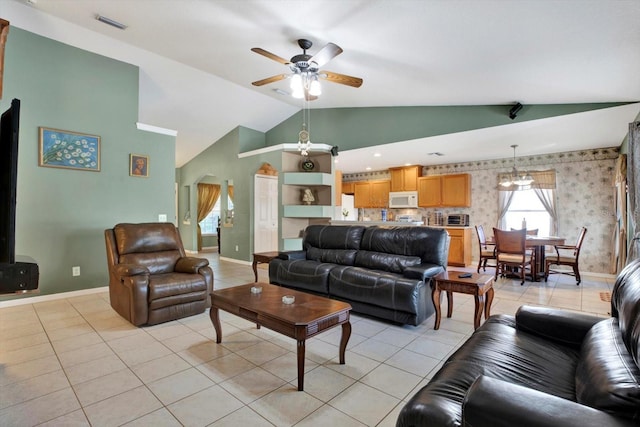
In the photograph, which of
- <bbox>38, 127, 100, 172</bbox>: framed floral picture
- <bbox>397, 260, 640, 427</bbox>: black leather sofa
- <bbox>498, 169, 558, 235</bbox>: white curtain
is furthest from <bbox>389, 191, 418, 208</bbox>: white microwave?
<bbox>38, 127, 100, 172</bbox>: framed floral picture

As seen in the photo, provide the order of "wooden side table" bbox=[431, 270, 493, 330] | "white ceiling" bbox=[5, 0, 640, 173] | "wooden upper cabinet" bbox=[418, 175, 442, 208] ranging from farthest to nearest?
"wooden upper cabinet" bbox=[418, 175, 442, 208] < "wooden side table" bbox=[431, 270, 493, 330] < "white ceiling" bbox=[5, 0, 640, 173]

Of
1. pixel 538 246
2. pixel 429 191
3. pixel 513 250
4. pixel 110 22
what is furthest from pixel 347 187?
pixel 110 22

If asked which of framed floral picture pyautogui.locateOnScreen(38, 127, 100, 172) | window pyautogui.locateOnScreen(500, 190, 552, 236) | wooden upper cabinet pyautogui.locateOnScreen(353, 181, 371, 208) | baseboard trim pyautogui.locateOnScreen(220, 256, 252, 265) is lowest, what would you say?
baseboard trim pyautogui.locateOnScreen(220, 256, 252, 265)

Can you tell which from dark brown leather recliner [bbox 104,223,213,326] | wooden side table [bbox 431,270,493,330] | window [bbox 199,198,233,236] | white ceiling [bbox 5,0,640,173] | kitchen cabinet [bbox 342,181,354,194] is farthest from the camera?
window [bbox 199,198,233,236]

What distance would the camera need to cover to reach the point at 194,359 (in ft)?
8.16

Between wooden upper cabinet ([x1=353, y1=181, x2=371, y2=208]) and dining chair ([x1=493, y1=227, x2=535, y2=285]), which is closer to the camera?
dining chair ([x1=493, y1=227, x2=535, y2=285])

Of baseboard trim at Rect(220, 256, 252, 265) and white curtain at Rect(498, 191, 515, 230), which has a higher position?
white curtain at Rect(498, 191, 515, 230)

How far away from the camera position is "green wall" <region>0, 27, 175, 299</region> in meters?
4.01

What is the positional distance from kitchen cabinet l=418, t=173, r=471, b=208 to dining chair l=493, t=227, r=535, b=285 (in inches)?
79.8

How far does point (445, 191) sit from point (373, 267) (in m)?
4.43

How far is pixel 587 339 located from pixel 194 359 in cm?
260

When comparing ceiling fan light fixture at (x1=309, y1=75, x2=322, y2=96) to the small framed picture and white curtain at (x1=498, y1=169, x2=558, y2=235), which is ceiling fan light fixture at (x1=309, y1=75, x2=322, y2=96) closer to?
the small framed picture

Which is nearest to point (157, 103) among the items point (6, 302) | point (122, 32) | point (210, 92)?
point (210, 92)

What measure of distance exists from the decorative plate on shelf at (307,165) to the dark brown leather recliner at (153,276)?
328 centimetres
